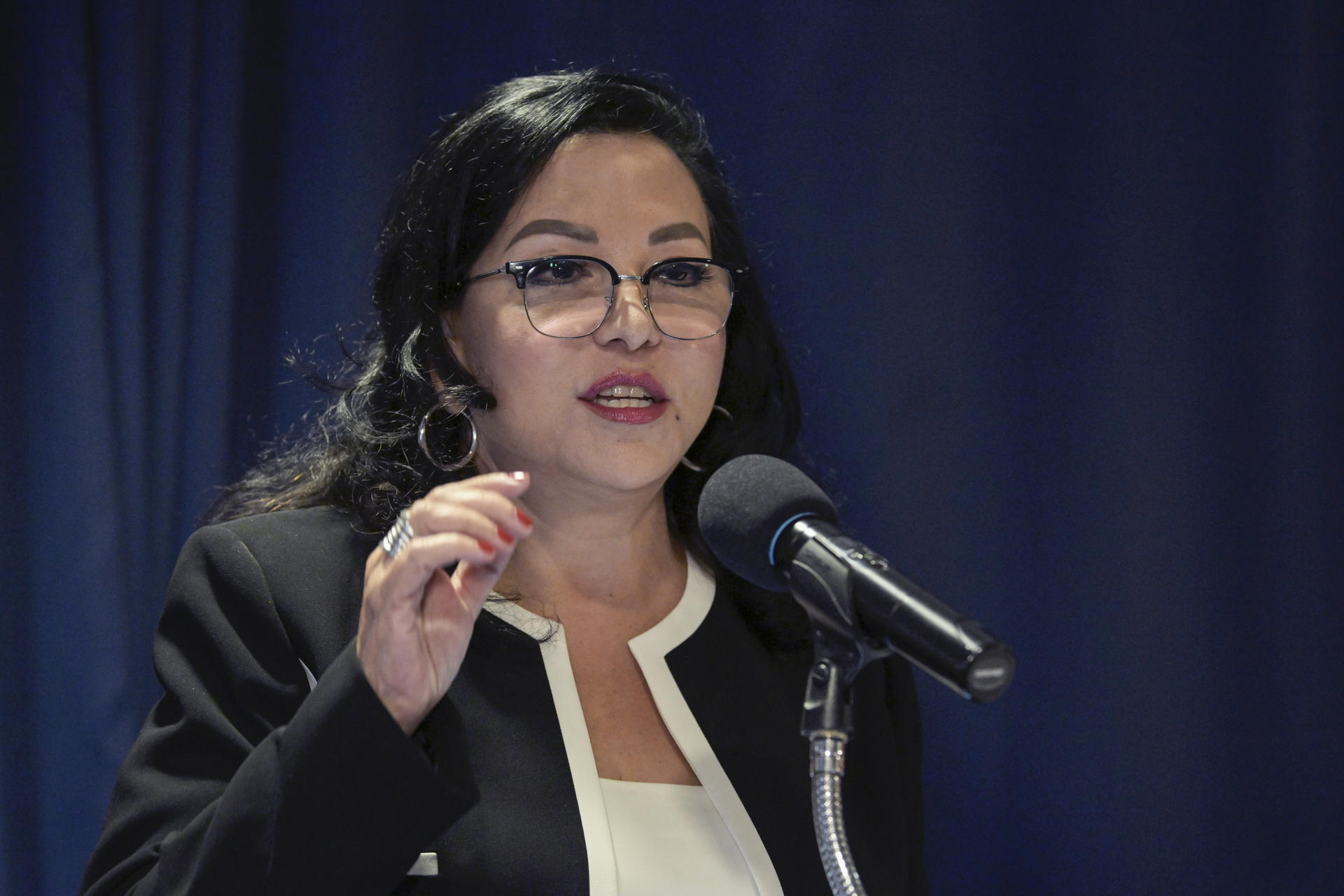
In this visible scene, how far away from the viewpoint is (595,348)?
1396 mm

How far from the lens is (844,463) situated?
1975 millimetres

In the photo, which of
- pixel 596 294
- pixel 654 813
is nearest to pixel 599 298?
pixel 596 294

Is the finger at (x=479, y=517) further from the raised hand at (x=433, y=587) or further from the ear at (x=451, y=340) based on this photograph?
the ear at (x=451, y=340)

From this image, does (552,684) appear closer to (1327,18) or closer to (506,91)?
(506,91)

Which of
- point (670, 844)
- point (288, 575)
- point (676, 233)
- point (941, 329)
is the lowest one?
point (670, 844)

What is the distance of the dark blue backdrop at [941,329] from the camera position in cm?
174

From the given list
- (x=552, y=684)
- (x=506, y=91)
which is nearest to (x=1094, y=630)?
(x=552, y=684)

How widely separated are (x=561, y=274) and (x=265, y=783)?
26.2 inches

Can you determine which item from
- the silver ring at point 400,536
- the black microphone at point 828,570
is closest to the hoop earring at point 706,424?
the black microphone at point 828,570

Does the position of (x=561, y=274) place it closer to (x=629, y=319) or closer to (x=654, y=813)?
(x=629, y=319)

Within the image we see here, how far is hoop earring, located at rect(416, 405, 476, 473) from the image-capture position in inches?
56.9

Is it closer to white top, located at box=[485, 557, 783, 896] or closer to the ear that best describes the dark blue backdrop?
the ear

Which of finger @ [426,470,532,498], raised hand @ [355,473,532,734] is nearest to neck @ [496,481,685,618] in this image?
raised hand @ [355,473,532,734]

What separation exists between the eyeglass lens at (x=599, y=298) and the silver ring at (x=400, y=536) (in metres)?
0.45
